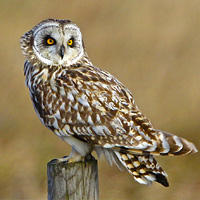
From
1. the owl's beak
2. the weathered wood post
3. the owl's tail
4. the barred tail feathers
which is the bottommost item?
the weathered wood post

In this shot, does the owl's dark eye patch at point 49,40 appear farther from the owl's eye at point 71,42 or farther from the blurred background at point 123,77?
the blurred background at point 123,77

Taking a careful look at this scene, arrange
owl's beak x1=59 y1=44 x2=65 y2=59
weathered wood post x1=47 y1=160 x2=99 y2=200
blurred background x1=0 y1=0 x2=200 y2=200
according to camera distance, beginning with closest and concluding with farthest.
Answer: weathered wood post x1=47 y1=160 x2=99 y2=200, owl's beak x1=59 y1=44 x2=65 y2=59, blurred background x1=0 y1=0 x2=200 y2=200

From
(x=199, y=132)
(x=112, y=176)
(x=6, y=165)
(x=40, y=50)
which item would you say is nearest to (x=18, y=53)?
(x=6, y=165)

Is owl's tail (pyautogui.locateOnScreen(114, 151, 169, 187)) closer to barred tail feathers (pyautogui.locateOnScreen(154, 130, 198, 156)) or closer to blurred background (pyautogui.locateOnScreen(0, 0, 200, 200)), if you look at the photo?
barred tail feathers (pyautogui.locateOnScreen(154, 130, 198, 156))

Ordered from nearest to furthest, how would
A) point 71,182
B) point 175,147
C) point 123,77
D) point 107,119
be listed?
1. point 71,182
2. point 175,147
3. point 107,119
4. point 123,77

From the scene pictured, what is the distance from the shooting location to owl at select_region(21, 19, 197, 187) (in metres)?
3.61

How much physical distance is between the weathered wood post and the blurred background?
253 centimetres

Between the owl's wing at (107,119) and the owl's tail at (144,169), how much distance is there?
58 mm

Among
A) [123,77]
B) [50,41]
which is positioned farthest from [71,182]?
[123,77]

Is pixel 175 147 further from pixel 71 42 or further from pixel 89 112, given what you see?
pixel 71 42

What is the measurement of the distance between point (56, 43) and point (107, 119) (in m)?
0.69

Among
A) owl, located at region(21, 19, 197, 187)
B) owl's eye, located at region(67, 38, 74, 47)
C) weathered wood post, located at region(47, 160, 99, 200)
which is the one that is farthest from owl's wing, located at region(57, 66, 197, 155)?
weathered wood post, located at region(47, 160, 99, 200)

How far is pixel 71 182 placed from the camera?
10.6 ft

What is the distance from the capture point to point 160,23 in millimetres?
7301
